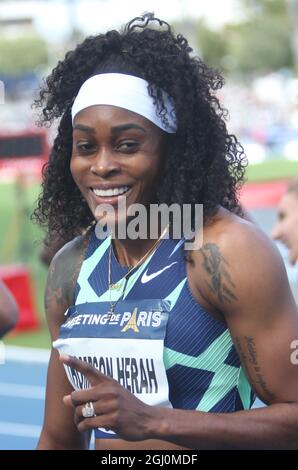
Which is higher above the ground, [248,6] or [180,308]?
[248,6]

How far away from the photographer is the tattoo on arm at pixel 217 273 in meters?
2.41

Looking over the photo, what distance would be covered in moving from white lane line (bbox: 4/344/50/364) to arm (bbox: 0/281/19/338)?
5459mm

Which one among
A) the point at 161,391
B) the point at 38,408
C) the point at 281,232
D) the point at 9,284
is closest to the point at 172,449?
the point at 161,391

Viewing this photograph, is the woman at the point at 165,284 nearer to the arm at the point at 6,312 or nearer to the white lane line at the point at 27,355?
the arm at the point at 6,312

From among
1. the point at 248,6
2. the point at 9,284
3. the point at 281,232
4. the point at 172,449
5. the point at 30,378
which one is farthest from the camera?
the point at 248,6

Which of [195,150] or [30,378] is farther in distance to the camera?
[30,378]

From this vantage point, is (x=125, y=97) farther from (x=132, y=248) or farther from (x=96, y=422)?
(x=96, y=422)

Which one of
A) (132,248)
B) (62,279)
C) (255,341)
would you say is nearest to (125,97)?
(132,248)

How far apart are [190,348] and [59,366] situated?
0.49 m

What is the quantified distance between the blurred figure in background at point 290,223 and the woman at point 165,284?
312 cm

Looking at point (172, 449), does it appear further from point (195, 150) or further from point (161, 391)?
point (195, 150)

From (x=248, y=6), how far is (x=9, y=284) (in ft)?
203

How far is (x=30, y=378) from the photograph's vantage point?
327 inches

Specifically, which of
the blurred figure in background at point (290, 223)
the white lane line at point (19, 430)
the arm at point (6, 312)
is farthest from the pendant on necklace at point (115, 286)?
the white lane line at point (19, 430)
